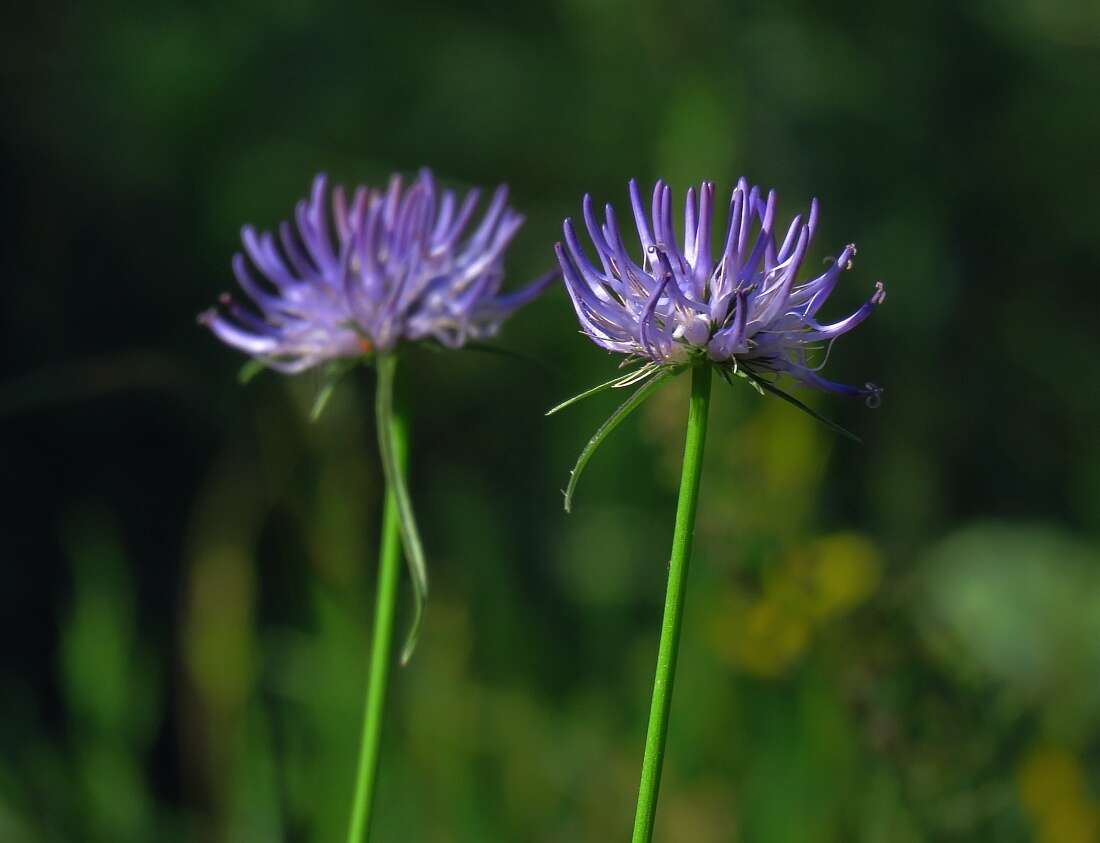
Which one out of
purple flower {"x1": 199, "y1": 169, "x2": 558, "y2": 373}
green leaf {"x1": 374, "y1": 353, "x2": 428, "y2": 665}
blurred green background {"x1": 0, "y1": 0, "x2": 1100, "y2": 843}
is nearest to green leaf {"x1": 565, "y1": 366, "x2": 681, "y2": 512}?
green leaf {"x1": 374, "y1": 353, "x2": 428, "y2": 665}

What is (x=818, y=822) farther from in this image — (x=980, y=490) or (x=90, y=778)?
(x=980, y=490)

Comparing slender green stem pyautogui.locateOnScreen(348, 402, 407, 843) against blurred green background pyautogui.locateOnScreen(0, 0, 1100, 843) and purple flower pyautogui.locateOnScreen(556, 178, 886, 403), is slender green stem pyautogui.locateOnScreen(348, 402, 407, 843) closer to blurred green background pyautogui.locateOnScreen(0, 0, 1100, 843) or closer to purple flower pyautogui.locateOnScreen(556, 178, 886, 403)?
purple flower pyautogui.locateOnScreen(556, 178, 886, 403)

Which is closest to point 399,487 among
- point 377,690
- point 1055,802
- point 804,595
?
point 377,690

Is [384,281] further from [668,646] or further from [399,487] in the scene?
[668,646]

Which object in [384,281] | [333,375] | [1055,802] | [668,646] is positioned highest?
[384,281]

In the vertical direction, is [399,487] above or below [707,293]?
below

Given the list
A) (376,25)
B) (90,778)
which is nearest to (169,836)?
(90,778)
